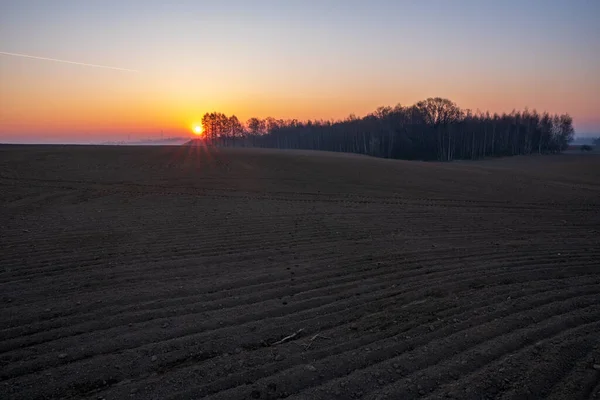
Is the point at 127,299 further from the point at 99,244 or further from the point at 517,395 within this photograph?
the point at 517,395

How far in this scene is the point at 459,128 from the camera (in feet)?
265

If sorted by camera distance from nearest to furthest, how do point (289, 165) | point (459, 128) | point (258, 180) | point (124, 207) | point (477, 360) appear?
point (477, 360)
point (124, 207)
point (258, 180)
point (289, 165)
point (459, 128)

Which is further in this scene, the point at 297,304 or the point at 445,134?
the point at 445,134

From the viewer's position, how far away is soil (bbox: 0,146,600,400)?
4.11 metres

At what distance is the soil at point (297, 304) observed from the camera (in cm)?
411

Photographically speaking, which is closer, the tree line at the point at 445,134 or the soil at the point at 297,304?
the soil at the point at 297,304

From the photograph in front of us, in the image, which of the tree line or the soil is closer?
the soil

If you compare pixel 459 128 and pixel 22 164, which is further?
pixel 459 128

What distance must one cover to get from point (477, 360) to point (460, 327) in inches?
30.6

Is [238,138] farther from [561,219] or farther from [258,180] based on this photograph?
[561,219]

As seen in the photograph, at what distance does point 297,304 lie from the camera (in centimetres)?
598

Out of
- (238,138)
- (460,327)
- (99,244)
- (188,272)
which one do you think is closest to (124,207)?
(99,244)

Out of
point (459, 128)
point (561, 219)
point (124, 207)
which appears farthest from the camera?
point (459, 128)

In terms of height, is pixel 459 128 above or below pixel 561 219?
above
